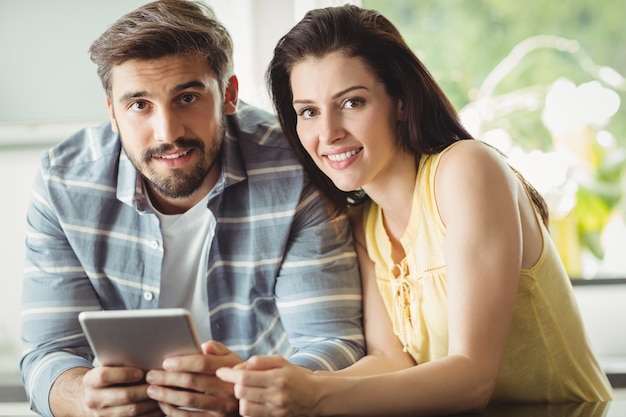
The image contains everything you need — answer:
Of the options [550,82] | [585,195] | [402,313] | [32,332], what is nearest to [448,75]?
[550,82]

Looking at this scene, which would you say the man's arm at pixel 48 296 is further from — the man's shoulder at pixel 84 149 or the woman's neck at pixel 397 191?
the woman's neck at pixel 397 191

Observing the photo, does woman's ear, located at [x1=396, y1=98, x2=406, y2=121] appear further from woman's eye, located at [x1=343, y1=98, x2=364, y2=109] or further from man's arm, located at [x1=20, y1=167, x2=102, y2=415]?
man's arm, located at [x1=20, y1=167, x2=102, y2=415]

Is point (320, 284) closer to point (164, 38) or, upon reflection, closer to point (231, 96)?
point (231, 96)

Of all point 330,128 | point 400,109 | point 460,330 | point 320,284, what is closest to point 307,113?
point 330,128

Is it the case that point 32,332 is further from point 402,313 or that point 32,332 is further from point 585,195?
point 585,195

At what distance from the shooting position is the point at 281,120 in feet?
6.36

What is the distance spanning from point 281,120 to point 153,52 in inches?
13.3

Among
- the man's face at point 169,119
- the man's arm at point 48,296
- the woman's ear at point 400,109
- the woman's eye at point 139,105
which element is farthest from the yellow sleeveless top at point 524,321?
the man's arm at point 48,296

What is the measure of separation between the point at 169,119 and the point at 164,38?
0.62 ft

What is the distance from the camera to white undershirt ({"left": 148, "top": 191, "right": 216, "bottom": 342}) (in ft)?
6.61

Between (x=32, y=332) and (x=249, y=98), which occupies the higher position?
(x=249, y=98)

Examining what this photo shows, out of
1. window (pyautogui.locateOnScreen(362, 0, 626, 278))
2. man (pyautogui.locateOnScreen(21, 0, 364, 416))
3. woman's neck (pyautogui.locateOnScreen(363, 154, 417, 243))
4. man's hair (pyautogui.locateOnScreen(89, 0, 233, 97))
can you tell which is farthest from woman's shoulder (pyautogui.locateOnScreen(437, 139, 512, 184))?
window (pyautogui.locateOnScreen(362, 0, 626, 278))

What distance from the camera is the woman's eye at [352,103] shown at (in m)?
1.74

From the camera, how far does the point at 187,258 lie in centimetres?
204
